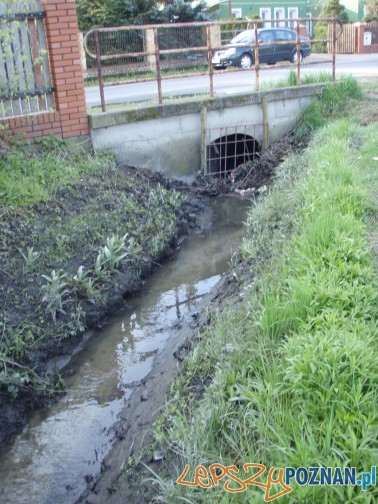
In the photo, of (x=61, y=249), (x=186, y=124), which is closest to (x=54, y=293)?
(x=61, y=249)

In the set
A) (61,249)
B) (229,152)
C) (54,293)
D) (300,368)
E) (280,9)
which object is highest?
(280,9)

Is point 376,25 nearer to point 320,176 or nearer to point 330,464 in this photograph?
point 320,176

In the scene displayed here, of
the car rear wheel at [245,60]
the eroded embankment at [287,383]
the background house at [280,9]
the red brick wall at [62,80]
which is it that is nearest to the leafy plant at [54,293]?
the eroded embankment at [287,383]

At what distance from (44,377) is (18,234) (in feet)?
5.75

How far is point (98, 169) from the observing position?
814 centimetres

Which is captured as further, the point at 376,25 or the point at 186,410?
the point at 376,25

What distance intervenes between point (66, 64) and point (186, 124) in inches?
104

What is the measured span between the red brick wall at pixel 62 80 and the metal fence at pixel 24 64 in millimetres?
118

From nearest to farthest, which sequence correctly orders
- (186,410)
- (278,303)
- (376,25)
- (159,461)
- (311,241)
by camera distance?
(159,461), (186,410), (278,303), (311,241), (376,25)

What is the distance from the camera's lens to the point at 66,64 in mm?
8070

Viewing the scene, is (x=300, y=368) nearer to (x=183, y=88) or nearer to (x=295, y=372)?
(x=295, y=372)

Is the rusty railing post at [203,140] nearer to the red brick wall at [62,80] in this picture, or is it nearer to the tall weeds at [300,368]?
the red brick wall at [62,80]

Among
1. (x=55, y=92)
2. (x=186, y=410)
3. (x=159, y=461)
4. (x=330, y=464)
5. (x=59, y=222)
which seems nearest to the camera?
(x=330, y=464)

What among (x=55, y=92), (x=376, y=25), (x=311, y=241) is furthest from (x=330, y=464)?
(x=376, y=25)
